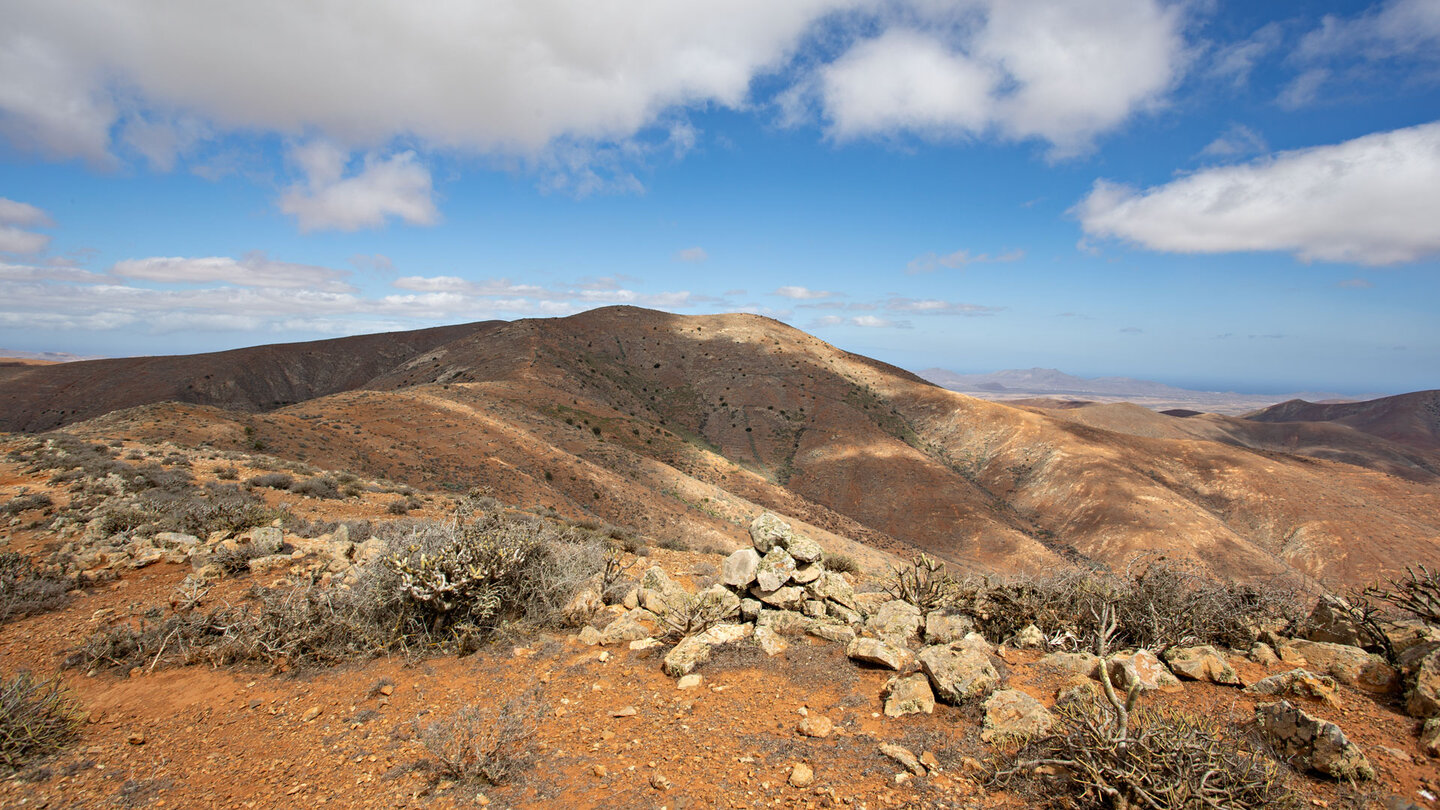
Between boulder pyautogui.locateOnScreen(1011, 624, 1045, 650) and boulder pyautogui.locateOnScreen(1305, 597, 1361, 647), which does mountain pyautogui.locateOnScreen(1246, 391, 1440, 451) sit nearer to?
boulder pyautogui.locateOnScreen(1305, 597, 1361, 647)

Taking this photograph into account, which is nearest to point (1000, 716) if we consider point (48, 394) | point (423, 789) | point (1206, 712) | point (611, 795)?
point (1206, 712)

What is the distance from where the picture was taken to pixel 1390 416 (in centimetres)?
10312

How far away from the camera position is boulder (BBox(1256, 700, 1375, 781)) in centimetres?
366

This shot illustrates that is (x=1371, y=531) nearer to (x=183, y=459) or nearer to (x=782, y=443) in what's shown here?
(x=782, y=443)

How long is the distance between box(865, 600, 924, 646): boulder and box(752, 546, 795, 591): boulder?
1327 mm

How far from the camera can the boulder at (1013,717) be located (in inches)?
179

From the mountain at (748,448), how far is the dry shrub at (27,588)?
38.5ft

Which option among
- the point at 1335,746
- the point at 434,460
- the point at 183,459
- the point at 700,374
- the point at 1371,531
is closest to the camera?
the point at 1335,746

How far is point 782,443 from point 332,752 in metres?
42.7

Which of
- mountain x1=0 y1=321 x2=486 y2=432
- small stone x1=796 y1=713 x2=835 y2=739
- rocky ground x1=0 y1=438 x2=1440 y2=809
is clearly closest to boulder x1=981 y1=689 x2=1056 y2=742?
rocky ground x1=0 y1=438 x2=1440 y2=809

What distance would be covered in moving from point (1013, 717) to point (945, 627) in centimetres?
232

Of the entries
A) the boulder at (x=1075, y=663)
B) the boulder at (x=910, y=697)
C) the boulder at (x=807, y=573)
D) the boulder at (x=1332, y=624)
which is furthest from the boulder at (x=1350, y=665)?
the boulder at (x=807, y=573)

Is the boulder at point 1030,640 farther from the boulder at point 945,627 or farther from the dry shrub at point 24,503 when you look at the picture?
the dry shrub at point 24,503

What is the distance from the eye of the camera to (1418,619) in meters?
5.78
